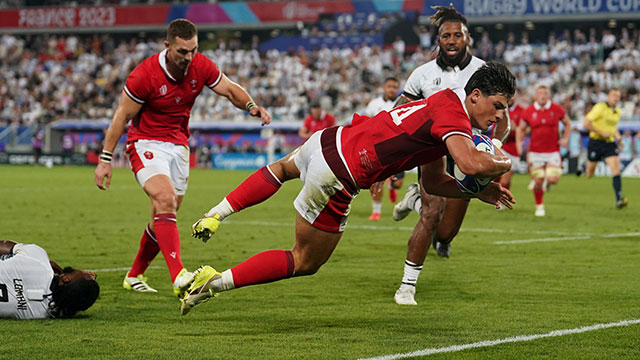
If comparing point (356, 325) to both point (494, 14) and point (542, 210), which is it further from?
point (494, 14)

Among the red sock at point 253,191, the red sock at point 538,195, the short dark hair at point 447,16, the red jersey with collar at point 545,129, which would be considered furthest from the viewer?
the red jersey with collar at point 545,129

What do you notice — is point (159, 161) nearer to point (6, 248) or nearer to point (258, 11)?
point (6, 248)

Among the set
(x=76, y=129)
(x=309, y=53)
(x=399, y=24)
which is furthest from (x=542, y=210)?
(x=76, y=129)

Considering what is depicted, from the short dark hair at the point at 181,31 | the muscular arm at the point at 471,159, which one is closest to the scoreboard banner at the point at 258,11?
the short dark hair at the point at 181,31

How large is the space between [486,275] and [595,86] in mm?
32457

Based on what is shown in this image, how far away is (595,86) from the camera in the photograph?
40219 mm

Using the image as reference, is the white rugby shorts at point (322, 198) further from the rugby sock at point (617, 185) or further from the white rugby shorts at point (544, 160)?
the rugby sock at point (617, 185)

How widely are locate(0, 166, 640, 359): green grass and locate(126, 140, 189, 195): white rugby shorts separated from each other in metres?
1.07

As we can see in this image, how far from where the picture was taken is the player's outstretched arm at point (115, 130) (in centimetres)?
816

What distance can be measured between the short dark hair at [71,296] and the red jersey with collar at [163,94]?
199 cm

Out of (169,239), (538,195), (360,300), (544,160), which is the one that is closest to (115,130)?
(169,239)

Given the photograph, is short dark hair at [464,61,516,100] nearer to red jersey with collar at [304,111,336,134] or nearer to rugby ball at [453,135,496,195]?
rugby ball at [453,135,496,195]

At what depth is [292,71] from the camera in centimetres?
4856

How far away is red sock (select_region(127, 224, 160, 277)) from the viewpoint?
29.1 feet
